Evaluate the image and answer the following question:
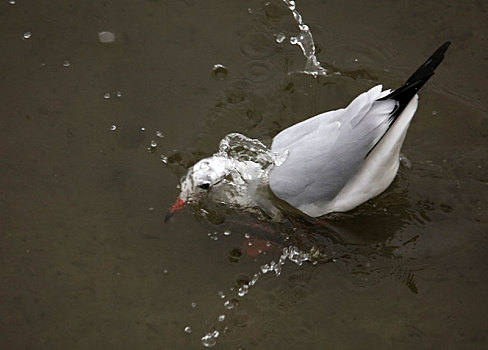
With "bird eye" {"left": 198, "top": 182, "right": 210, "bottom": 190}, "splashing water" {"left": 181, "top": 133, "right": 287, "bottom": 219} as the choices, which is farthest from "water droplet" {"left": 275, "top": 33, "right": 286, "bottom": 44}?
"bird eye" {"left": 198, "top": 182, "right": 210, "bottom": 190}

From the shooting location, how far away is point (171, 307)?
10.1ft

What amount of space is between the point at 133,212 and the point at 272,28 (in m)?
1.67

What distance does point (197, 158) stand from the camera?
3490 mm

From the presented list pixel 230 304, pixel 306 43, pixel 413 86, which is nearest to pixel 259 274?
pixel 230 304

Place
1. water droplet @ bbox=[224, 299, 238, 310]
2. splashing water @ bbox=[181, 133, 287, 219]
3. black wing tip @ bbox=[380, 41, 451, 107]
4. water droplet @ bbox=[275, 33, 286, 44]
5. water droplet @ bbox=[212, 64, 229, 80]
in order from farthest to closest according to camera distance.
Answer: water droplet @ bbox=[275, 33, 286, 44]
water droplet @ bbox=[212, 64, 229, 80]
splashing water @ bbox=[181, 133, 287, 219]
water droplet @ bbox=[224, 299, 238, 310]
black wing tip @ bbox=[380, 41, 451, 107]

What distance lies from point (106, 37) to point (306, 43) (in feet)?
4.68

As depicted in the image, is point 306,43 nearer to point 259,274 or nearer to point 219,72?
point 219,72

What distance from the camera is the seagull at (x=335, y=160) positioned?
287cm

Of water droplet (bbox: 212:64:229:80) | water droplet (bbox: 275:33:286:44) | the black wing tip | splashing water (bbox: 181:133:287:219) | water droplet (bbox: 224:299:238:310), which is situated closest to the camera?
the black wing tip

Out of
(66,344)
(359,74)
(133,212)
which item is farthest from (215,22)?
(66,344)

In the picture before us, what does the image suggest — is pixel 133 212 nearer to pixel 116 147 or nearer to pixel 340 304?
pixel 116 147

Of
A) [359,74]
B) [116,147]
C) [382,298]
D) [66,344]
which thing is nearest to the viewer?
[66,344]

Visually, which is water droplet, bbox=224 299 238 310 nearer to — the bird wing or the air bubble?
the air bubble

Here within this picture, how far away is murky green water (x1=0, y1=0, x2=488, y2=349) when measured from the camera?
10.1 ft
